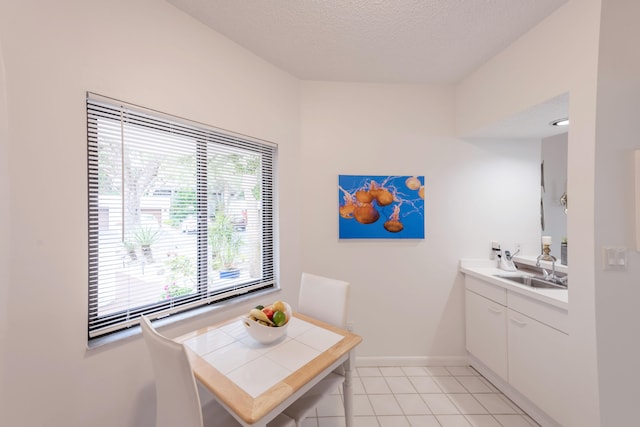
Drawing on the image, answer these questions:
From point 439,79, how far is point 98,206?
271 centimetres

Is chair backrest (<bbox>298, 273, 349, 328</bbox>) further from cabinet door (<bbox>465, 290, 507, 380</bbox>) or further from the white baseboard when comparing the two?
cabinet door (<bbox>465, 290, 507, 380</bbox>)

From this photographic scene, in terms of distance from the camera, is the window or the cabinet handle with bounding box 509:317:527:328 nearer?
the window

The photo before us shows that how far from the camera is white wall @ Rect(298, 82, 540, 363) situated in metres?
2.32

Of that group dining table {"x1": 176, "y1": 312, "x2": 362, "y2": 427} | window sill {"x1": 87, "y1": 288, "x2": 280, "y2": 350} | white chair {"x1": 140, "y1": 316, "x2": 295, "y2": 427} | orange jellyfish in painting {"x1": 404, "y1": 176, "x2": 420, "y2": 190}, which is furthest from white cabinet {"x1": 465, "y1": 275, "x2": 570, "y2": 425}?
window sill {"x1": 87, "y1": 288, "x2": 280, "y2": 350}

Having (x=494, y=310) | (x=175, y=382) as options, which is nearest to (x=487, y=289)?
(x=494, y=310)

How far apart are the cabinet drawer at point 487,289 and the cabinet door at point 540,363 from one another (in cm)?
13

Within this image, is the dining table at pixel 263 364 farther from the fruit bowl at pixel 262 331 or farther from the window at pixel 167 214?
the window at pixel 167 214
